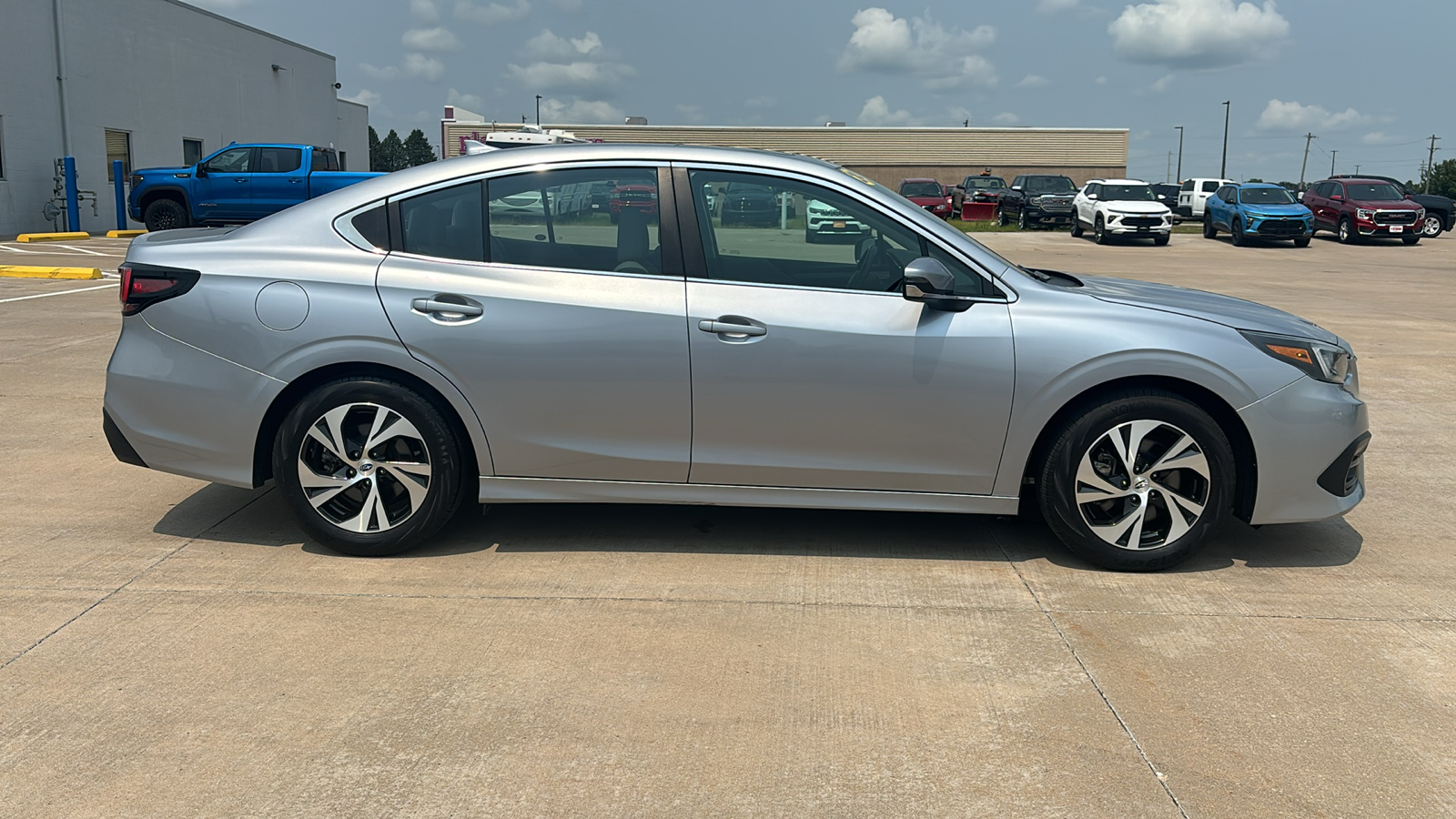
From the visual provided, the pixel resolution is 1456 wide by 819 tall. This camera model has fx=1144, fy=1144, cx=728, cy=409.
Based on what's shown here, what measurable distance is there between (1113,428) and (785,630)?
5.18ft

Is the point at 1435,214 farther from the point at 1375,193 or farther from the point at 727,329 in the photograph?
the point at 727,329

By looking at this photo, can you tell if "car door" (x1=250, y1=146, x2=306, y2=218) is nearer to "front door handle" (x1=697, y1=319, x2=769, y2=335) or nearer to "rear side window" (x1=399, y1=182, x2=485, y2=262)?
"rear side window" (x1=399, y1=182, x2=485, y2=262)

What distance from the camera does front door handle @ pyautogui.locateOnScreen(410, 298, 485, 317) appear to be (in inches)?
178

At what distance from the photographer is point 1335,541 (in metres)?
5.17

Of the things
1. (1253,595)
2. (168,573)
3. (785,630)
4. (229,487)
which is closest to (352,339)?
(168,573)

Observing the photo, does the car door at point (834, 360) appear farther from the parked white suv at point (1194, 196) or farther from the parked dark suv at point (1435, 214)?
the parked white suv at point (1194, 196)

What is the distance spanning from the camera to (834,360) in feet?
14.6

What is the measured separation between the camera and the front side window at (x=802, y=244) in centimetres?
459

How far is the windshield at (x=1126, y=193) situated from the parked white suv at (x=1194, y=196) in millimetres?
13908

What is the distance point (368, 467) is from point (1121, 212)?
101ft

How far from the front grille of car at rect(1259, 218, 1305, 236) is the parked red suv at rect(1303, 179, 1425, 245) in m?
2.74

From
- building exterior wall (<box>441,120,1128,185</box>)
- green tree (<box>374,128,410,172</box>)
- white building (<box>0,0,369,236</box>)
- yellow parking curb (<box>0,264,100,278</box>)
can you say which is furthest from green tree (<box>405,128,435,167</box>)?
yellow parking curb (<box>0,264,100,278</box>)

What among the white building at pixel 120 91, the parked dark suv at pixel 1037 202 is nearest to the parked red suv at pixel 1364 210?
the parked dark suv at pixel 1037 202

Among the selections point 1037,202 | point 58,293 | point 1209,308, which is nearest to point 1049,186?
point 1037,202
